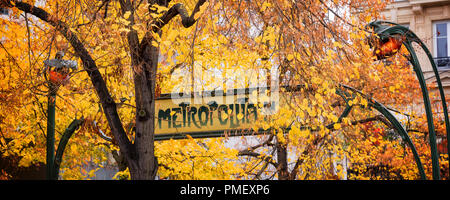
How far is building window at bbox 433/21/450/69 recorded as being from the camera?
23484mm

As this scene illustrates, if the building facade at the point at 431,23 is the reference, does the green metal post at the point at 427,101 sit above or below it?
below

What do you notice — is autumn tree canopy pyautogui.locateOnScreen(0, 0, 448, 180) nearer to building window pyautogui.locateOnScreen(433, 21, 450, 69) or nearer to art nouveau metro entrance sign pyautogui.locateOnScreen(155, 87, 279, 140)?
art nouveau metro entrance sign pyautogui.locateOnScreen(155, 87, 279, 140)

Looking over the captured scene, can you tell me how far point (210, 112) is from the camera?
946 centimetres

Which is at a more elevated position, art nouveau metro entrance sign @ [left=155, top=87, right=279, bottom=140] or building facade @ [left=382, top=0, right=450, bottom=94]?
building facade @ [left=382, top=0, right=450, bottom=94]

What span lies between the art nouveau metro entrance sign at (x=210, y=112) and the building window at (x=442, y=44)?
1667cm

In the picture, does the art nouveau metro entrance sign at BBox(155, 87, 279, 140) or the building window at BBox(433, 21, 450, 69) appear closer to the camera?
the art nouveau metro entrance sign at BBox(155, 87, 279, 140)

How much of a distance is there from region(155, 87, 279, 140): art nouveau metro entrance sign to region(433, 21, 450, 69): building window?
1667 cm

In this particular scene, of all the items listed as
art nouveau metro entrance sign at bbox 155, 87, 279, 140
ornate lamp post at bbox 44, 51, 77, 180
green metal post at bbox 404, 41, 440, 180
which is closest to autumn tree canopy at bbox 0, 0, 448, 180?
ornate lamp post at bbox 44, 51, 77, 180

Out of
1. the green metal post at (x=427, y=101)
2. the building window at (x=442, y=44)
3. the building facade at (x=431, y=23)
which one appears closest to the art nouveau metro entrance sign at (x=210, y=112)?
the green metal post at (x=427, y=101)

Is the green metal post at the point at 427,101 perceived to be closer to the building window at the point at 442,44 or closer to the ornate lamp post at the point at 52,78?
the ornate lamp post at the point at 52,78

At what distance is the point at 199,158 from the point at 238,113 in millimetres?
4411

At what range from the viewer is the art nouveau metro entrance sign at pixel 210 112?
9.39 metres

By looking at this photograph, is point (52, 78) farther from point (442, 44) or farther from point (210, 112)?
point (442, 44)
